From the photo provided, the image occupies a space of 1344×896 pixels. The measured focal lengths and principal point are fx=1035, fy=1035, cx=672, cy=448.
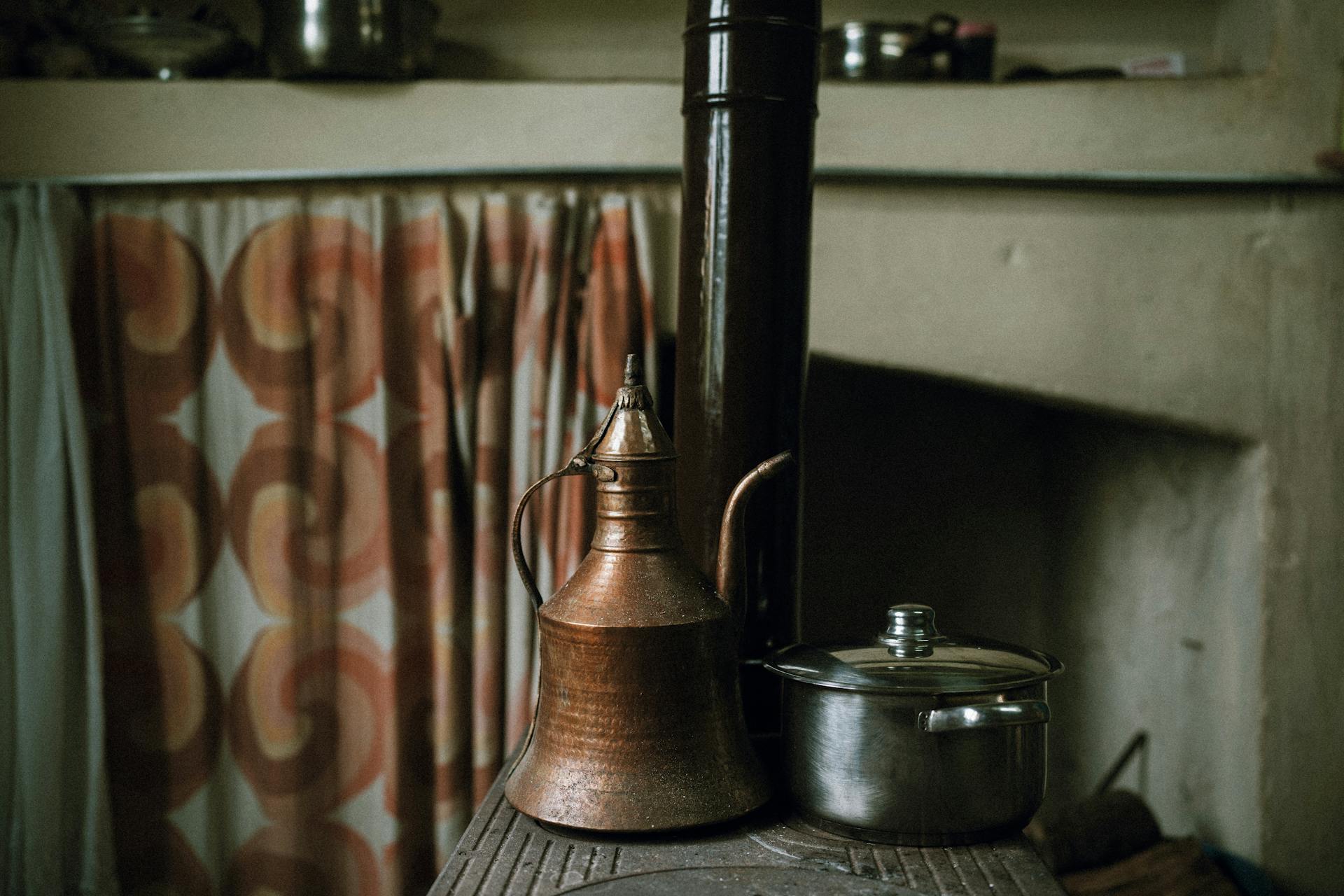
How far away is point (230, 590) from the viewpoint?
188 cm

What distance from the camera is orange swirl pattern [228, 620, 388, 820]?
6.16ft

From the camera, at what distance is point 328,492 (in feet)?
6.10

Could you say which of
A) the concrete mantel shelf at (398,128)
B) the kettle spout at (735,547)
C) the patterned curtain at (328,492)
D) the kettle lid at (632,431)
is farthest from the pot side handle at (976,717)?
the concrete mantel shelf at (398,128)

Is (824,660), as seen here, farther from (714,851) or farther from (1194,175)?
(1194,175)

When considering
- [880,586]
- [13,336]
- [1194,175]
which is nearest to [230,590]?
[13,336]

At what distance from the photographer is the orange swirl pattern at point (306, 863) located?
1900 millimetres

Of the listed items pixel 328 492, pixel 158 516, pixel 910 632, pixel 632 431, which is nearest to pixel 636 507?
pixel 632 431

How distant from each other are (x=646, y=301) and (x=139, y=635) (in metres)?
1.11

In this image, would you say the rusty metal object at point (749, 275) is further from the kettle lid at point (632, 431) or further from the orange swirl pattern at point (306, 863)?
the orange swirl pattern at point (306, 863)

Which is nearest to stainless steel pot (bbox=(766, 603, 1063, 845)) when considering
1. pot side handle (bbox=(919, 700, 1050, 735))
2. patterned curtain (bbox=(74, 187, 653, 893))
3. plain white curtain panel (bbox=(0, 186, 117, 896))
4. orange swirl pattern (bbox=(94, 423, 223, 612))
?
pot side handle (bbox=(919, 700, 1050, 735))

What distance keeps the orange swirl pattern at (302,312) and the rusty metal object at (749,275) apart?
79 cm

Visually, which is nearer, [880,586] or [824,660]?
[824,660]

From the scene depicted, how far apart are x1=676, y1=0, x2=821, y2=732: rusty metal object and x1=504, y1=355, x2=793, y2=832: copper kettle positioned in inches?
7.3

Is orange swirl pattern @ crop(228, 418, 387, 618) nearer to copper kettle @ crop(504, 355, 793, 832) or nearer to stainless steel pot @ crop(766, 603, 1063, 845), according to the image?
copper kettle @ crop(504, 355, 793, 832)
